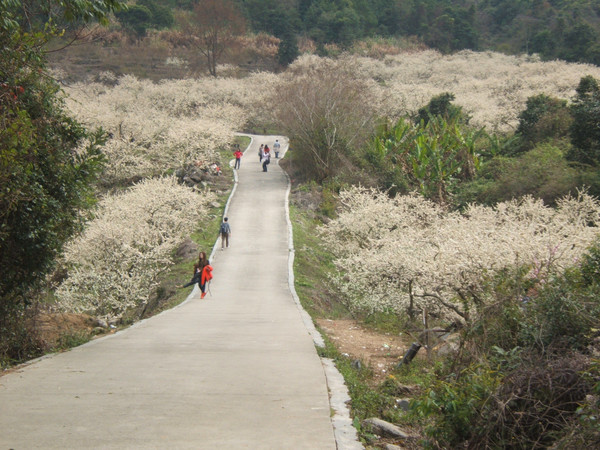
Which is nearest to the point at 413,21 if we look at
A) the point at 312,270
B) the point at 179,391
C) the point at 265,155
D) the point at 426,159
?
the point at 265,155

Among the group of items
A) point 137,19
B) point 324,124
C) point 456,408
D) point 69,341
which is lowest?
point 69,341

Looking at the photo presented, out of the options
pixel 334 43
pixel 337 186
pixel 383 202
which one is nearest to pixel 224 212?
pixel 337 186

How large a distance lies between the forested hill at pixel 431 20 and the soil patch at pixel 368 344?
68.0 meters

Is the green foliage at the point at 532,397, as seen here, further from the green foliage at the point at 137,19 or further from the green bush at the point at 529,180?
the green foliage at the point at 137,19

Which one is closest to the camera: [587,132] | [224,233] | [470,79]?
[224,233]

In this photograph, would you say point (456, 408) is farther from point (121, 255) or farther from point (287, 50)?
point (287, 50)

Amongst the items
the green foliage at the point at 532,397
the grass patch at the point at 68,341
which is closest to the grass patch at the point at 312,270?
the grass patch at the point at 68,341

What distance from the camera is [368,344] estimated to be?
13.7m

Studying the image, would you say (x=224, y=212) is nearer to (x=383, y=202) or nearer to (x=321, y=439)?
(x=383, y=202)

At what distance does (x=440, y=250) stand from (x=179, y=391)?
28.6 ft

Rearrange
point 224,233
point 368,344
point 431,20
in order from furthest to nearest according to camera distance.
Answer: point 431,20
point 224,233
point 368,344

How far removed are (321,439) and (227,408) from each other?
1.31 meters

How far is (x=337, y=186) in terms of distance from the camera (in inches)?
1391

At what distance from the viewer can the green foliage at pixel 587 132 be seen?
2886cm
